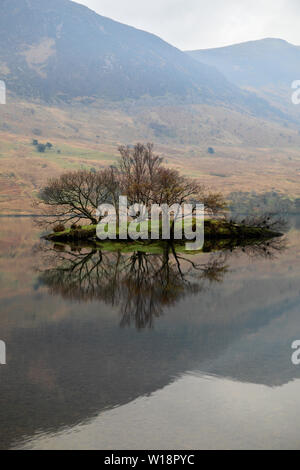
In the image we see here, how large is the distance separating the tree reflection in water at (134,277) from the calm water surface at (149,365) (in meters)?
0.16

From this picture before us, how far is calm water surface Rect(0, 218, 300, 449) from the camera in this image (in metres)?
11.1

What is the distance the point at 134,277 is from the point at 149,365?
16.5 meters

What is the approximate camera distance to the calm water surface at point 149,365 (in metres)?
11.1

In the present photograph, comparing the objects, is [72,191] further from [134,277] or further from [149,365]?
[149,365]

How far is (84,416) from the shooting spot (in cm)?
1179

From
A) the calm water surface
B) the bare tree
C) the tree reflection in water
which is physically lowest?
the calm water surface

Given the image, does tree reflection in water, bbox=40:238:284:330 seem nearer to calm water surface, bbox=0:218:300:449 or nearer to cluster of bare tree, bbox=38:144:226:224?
calm water surface, bbox=0:218:300:449

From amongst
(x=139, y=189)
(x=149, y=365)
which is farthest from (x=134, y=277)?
(x=139, y=189)

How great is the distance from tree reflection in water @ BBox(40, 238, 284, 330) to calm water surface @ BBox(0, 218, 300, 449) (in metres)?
0.16

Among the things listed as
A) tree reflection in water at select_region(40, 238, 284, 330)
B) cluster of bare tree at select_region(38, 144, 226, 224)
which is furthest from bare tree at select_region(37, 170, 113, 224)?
tree reflection in water at select_region(40, 238, 284, 330)

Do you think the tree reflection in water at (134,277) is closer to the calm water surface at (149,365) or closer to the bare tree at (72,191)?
the calm water surface at (149,365)

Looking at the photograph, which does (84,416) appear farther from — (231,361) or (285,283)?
(285,283)

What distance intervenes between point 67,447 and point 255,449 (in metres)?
4.08

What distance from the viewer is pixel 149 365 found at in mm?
15117
